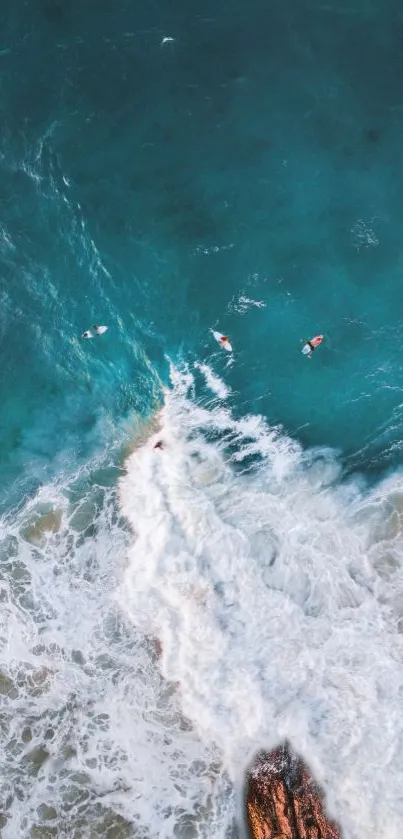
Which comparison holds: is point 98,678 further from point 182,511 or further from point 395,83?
point 395,83

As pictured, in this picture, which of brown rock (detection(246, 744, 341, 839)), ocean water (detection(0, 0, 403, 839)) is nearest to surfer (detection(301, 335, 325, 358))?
ocean water (detection(0, 0, 403, 839))

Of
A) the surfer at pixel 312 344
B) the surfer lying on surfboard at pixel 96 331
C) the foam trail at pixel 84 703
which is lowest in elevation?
the foam trail at pixel 84 703

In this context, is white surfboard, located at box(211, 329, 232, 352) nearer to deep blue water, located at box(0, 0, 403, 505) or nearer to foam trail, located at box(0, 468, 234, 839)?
deep blue water, located at box(0, 0, 403, 505)

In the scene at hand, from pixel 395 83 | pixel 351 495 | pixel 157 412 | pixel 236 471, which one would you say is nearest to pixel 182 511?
pixel 236 471

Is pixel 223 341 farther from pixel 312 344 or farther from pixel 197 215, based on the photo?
pixel 197 215

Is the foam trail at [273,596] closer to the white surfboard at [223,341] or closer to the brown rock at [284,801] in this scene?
the brown rock at [284,801]

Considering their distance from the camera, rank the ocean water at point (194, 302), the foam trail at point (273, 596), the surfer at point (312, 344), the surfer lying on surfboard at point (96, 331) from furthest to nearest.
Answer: the surfer lying on surfboard at point (96, 331)
the surfer at point (312, 344)
the ocean water at point (194, 302)
the foam trail at point (273, 596)

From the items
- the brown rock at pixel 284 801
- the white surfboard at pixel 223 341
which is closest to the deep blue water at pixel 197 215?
the white surfboard at pixel 223 341

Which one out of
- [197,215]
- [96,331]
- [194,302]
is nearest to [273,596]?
[194,302]
